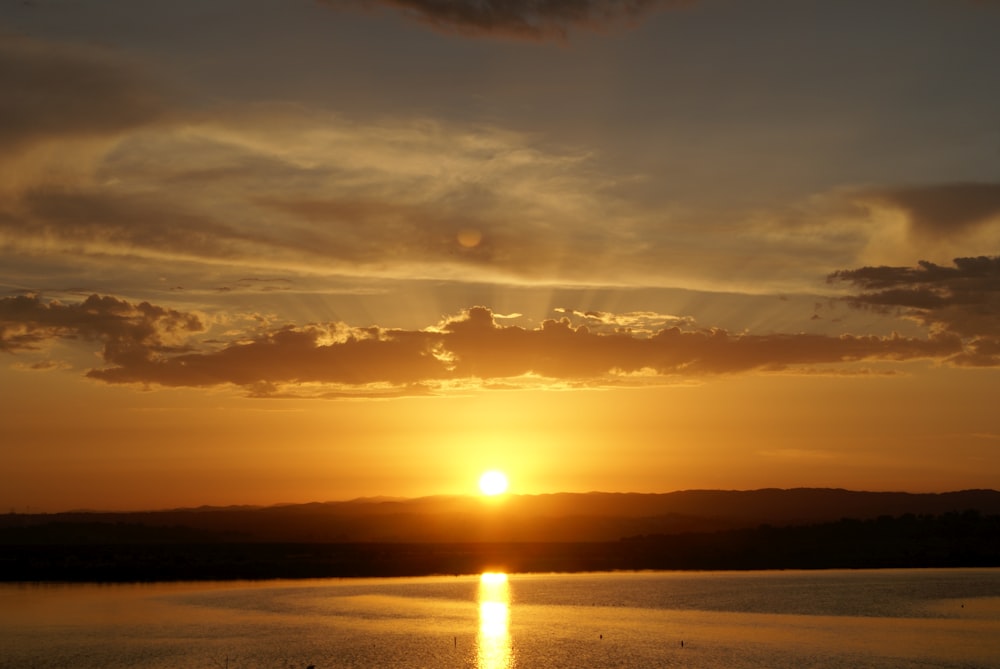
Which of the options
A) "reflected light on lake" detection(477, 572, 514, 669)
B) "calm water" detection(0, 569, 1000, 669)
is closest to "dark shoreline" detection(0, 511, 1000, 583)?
"calm water" detection(0, 569, 1000, 669)

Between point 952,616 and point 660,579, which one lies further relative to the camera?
point 660,579

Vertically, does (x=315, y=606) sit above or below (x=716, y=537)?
below

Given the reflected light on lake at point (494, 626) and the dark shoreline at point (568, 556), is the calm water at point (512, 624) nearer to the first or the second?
the reflected light on lake at point (494, 626)

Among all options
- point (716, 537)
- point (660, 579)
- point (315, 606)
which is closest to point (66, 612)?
point (315, 606)

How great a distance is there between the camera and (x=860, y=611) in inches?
3356

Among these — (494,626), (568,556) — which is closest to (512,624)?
(494,626)

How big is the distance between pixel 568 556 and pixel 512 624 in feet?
320

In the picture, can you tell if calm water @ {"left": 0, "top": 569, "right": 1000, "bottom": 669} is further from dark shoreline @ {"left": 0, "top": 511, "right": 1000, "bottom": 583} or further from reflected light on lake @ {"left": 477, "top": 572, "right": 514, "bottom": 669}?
dark shoreline @ {"left": 0, "top": 511, "right": 1000, "bottom": 583}

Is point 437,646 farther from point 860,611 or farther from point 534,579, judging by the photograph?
point 534,579

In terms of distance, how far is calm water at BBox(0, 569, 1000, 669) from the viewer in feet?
200

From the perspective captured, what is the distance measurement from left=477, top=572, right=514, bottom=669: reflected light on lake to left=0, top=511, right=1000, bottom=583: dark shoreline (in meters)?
28.2

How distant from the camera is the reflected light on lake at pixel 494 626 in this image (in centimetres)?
6113

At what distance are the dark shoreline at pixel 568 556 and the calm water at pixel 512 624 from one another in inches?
820

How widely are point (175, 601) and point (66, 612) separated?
1353cm
